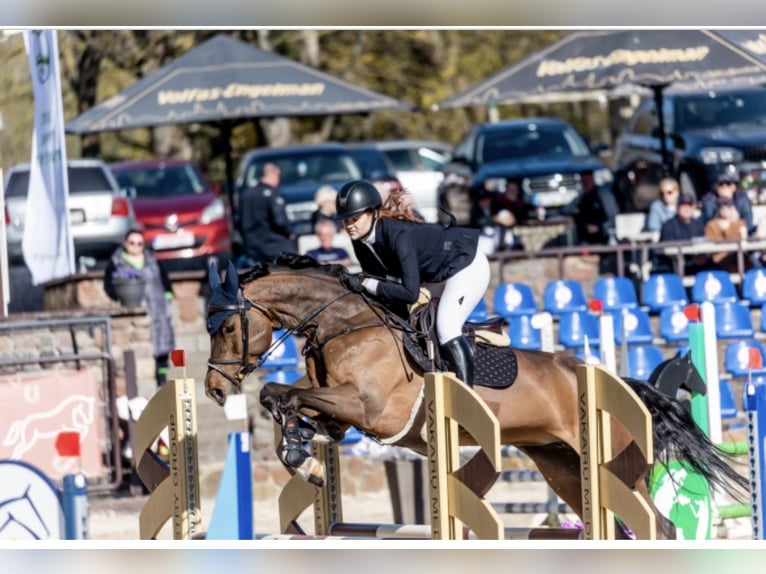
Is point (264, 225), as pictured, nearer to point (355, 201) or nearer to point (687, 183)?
point (687, 183)

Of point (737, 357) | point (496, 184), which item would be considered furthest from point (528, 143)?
point (737, 357)

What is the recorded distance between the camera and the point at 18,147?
2453 cm

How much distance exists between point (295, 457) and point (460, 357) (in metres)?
0.95

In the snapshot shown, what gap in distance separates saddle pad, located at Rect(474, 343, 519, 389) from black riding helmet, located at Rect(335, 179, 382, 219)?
2.99 feet

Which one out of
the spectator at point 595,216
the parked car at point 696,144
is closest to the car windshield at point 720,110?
the parked car at point 696,144

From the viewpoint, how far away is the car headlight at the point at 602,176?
1601 cm

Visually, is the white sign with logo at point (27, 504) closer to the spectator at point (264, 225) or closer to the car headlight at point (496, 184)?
the spectator at point (264, 225)

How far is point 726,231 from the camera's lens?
13.0m

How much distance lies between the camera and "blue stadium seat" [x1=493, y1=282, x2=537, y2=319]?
12.3m

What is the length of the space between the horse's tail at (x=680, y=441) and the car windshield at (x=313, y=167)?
9.57 metres

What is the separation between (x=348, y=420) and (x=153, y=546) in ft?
3.60

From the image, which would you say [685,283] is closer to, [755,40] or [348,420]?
[755,40]
